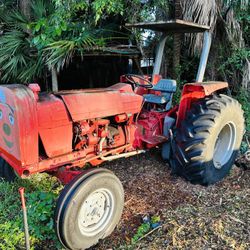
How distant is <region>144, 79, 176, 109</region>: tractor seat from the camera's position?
330 cm

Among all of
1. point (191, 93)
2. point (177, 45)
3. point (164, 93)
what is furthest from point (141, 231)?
point (177, 45)

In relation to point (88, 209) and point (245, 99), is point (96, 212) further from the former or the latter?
point (245, 99)

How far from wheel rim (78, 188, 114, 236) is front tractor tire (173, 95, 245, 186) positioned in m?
0.94

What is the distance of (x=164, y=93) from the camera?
11.2 ft

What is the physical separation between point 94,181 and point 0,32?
4.19 m

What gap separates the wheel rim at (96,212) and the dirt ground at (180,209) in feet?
0.44

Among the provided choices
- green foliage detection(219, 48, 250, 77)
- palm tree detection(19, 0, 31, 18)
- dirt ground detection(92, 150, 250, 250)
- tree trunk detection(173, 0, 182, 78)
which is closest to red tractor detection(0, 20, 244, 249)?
dirt ground detection(92, 150, 250, 250)

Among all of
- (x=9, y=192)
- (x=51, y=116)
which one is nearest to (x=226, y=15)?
(x=51, y=116)

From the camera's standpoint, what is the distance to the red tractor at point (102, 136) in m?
2.08

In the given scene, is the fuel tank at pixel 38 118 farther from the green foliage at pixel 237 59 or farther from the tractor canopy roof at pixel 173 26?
the green foliage at pixel 237 59

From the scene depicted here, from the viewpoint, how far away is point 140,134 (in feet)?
10.2

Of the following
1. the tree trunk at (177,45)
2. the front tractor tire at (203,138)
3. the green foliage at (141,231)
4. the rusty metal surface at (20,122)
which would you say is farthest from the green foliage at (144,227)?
the tree trunk at (177,45)

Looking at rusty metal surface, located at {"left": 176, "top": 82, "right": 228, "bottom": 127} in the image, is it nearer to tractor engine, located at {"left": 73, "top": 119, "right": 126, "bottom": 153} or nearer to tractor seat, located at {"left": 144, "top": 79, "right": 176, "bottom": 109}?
tractor seat, located at {"left": 144, "top": 79, "right": 176, "bottom": 109}

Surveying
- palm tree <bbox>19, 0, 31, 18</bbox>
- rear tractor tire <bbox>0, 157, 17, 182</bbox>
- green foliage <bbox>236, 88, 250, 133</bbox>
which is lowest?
rear tractor tire <bbox>0, 157, 17, 182</bbox>
